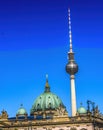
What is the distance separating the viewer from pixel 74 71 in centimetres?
18750

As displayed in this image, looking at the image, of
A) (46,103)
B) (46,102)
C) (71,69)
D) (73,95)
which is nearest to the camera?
(73,95)

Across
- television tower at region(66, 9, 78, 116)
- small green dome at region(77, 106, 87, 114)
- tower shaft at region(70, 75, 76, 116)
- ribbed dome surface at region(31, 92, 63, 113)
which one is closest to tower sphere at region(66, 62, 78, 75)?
television tower at region(66, 9, 78, 116)

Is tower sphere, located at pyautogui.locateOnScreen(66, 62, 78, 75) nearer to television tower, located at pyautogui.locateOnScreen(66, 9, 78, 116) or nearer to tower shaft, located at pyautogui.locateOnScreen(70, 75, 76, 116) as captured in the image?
television tower, located at pyautogui.locateOnScreen(66, 9, 78, 116)

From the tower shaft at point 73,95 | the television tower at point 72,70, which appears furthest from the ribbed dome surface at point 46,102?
the television tower at point 72,70

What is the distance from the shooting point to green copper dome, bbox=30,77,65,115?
18607 centimetres

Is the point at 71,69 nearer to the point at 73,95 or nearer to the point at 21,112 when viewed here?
the point at 73,95

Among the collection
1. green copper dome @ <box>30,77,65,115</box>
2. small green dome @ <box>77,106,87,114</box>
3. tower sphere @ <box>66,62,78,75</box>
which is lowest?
small green dome @ <box>77,106,87,114</box>

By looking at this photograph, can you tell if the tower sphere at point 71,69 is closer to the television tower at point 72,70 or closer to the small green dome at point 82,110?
the television tower at point 72,70

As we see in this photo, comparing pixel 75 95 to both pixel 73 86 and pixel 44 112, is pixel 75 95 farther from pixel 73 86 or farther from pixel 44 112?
pixel 44 112

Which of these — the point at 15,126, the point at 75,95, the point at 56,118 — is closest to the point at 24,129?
the point at 15,126

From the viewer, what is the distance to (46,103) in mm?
187500

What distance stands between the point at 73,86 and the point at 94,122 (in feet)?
116

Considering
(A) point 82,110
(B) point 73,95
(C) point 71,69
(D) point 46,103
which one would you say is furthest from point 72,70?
(A) point 82,110

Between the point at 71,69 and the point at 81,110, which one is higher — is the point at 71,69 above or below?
above
